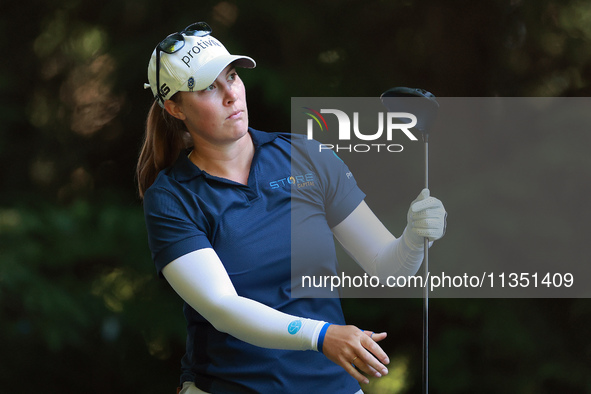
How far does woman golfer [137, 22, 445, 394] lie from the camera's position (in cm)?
142

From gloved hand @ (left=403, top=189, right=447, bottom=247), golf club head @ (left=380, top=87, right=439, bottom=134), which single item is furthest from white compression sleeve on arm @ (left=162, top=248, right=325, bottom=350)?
golf club head @ (left=380, top=87, right=439, bottom=134)

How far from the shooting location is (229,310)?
1376 millimetres

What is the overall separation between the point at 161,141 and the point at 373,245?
505mm

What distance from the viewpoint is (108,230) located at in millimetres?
2494

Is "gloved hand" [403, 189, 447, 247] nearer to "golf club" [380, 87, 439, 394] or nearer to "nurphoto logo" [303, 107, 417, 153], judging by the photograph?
"golf club" [380, 87, 439, 394]

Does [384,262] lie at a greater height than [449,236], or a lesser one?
lesser

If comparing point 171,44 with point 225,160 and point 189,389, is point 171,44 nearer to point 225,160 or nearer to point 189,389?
point 225,160

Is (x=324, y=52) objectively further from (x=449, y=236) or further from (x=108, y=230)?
(x=108, y=230)

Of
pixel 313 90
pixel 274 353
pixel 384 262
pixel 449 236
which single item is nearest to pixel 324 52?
pixel 313 90

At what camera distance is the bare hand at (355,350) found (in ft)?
4.17

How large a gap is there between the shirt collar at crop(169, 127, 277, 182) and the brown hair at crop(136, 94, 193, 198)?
4 cm

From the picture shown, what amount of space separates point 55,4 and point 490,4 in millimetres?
1473

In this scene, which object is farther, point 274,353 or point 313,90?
point 313,90

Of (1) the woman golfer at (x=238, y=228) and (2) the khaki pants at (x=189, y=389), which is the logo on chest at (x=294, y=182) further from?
(2) the khaki pants at (x=189, y=389)
